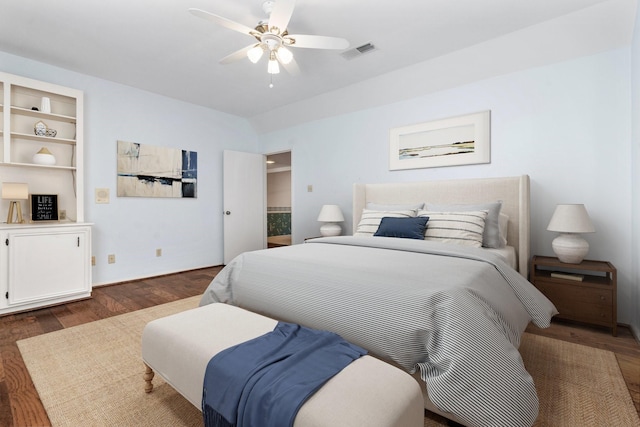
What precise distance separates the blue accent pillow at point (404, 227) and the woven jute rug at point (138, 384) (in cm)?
110

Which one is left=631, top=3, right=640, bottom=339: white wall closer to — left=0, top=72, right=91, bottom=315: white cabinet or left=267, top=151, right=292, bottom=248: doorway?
left=0, top=72, right=91, bottom=315: white cabinet

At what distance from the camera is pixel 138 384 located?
1693 millimetres

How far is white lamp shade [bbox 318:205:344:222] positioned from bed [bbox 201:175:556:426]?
1.51 m

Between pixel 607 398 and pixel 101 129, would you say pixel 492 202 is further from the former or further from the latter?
pixel 101 129

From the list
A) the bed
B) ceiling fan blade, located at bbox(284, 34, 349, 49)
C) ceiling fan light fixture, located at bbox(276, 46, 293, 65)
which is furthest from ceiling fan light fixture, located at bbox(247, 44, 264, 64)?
the bed

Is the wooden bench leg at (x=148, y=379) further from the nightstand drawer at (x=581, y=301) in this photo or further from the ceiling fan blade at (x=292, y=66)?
the nightstand drawer at (x=581, y=301)

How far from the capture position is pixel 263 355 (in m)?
1.16

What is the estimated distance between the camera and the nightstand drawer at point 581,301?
2309 mm

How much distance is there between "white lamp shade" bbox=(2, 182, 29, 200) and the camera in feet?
9.23

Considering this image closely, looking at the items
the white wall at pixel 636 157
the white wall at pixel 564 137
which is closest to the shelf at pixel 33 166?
the white wall at pixel 564 137

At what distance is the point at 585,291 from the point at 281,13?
3.06m

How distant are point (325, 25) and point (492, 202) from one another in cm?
219

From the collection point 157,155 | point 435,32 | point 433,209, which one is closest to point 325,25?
point 435,32

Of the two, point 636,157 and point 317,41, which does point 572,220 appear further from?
point 317,41
